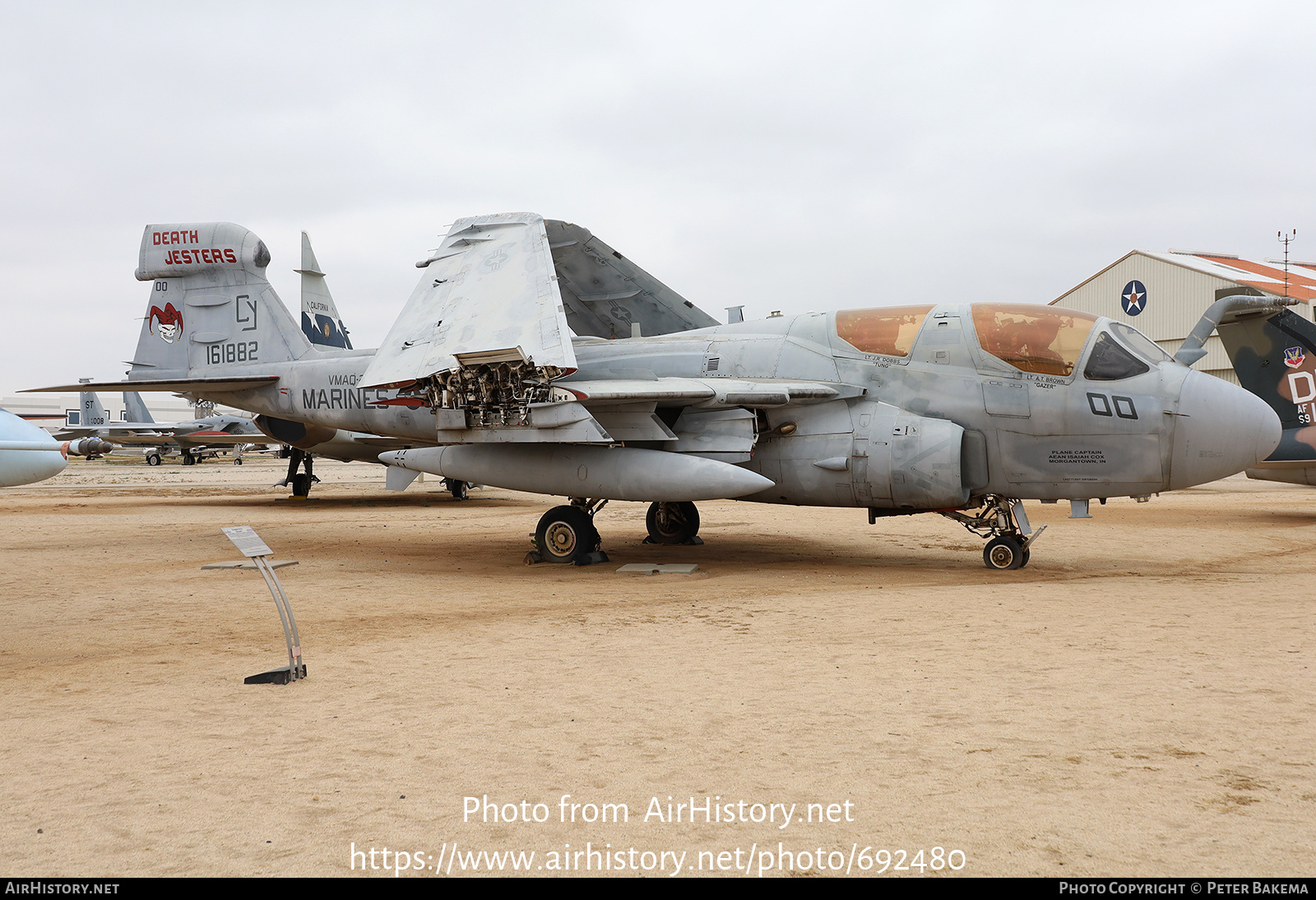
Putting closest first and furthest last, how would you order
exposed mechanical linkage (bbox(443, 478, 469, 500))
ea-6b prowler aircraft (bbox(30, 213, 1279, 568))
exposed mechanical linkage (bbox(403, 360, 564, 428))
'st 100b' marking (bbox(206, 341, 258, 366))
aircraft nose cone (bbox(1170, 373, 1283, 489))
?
aircraft nose cone (bbox(1170, 373, 1283, 489)), ea-6b prowler aircraft (bbox(30, 213, 1279, 568)), exposed mechanical linkage (bbox(403, 360, 564, 428)), 'st 100b' marking (bbox(206, 341, 258, 366)), exposed mechanical linkage (bbox(443, 478, 469, 500))

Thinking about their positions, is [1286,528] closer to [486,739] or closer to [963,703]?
[963,703]

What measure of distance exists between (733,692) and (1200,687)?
8.87 feet

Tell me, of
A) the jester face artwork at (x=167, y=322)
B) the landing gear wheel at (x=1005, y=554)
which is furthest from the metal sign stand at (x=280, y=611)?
the jester face artwork at (x=167, y=322)

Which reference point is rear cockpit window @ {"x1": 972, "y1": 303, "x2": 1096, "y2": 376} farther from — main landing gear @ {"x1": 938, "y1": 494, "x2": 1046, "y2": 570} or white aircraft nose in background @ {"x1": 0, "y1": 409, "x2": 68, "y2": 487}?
white aircraft nose in background @ {"x1": 0, "y1": 409, "x2": 68, "y2": 487}

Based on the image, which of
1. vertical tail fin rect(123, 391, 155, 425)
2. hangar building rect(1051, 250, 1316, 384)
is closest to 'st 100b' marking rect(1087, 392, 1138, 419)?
hangar building rect(1051, 250, 1316, 384)

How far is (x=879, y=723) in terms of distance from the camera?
4.68 metres

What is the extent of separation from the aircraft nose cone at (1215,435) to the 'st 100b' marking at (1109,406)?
47cm

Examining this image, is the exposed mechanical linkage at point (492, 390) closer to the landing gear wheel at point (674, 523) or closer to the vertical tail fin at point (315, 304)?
the landing gear wheel at point (674, 523)

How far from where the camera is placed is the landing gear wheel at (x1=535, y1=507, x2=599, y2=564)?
11.8 metres

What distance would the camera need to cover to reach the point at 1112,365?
394 inches

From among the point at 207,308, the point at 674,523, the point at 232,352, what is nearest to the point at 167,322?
the point at 207,308

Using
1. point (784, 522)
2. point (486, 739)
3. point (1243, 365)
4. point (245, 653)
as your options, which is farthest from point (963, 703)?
point (1243, 365)

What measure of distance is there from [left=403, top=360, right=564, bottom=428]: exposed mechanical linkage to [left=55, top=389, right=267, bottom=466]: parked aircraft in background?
35.0 ft
